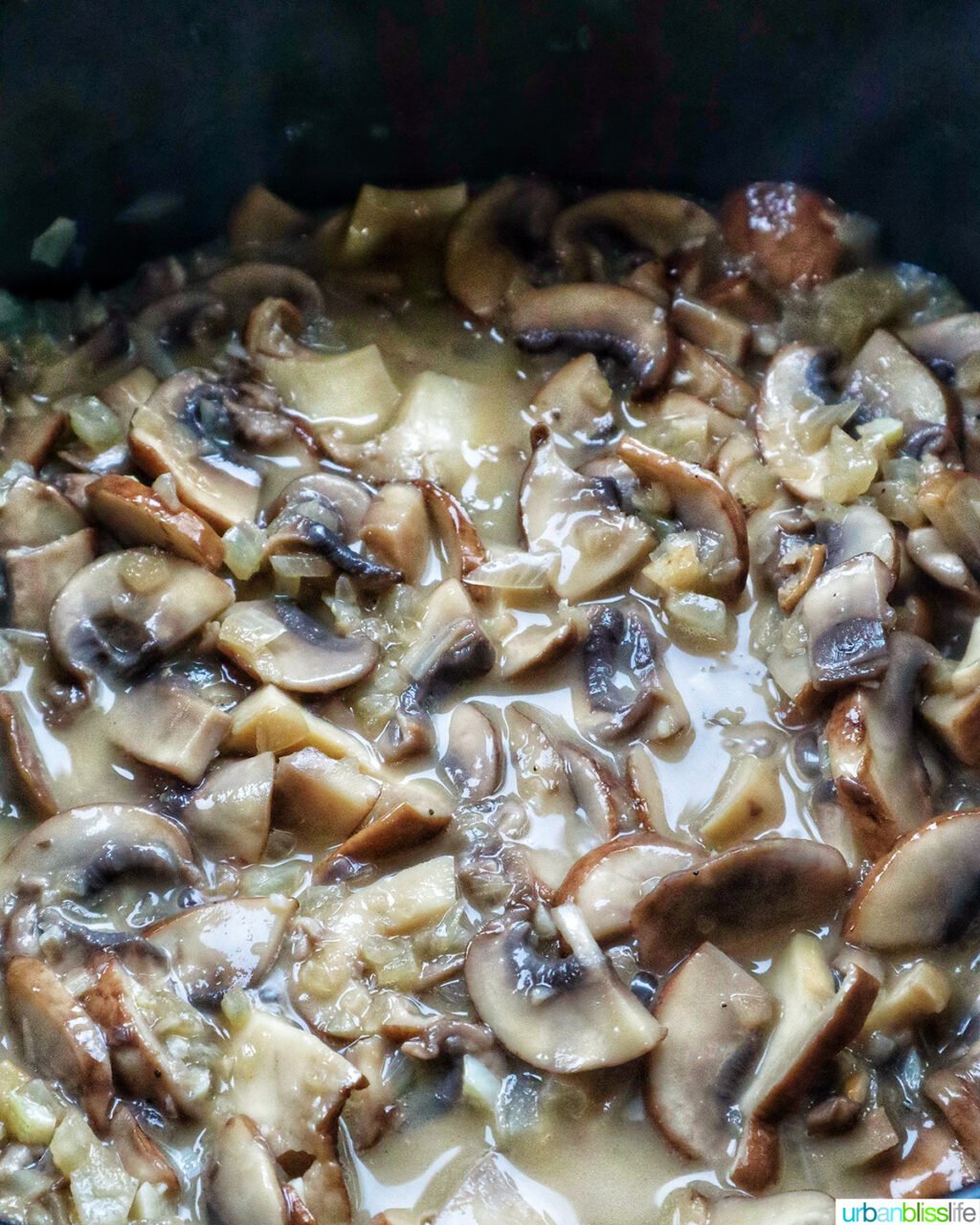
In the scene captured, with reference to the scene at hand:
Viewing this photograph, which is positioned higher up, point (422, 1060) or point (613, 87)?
point (613, 87)

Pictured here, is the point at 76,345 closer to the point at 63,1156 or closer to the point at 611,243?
the point at 611,243

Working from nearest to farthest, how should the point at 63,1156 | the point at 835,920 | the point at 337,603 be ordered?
the point at 63,1156 → the point at 835,920 → the point at 337,603

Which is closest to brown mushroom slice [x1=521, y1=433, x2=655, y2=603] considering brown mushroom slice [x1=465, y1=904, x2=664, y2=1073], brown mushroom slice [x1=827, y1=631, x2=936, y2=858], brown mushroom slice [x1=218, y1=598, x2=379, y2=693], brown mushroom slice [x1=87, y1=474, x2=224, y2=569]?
brown mushroom slice [x1=218, y1=598, x2=379, y2=693]

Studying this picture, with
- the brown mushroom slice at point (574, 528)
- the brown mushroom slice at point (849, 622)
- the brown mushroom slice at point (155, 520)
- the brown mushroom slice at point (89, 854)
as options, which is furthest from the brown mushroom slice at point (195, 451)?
the brown mushroom slice at point (849, 622)

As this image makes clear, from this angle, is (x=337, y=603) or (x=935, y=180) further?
(x=935, y=180)

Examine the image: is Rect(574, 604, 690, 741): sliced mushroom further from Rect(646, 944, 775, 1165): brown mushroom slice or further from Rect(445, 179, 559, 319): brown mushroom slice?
Rect(445, 179, 559, 319): brown mushroom slice

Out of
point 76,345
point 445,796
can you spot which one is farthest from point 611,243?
point 445,796

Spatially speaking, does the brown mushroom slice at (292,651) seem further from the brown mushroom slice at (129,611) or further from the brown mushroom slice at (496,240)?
the brown mushroom slice at (496,240)
